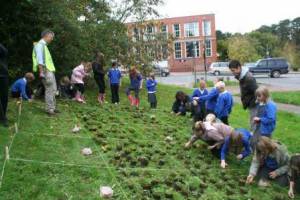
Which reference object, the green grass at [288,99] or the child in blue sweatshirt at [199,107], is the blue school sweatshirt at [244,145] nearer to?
the child in blue sweatshirt at [199,107]

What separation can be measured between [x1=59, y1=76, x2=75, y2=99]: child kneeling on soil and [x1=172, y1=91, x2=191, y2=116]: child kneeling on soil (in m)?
3.45

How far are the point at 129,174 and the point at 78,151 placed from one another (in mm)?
1405

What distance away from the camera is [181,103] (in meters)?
15.1

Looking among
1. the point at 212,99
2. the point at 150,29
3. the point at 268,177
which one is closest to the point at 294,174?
the point at 268,177

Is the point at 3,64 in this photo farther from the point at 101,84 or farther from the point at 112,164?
the point at 101,84

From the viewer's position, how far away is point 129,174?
7.48 meters

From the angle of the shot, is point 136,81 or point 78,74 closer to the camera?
point 78,74

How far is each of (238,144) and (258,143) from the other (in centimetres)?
106

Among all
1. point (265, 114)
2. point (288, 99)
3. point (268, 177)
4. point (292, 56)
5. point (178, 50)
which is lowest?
point (288, 99)

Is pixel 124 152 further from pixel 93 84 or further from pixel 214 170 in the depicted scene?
pixel 93 84

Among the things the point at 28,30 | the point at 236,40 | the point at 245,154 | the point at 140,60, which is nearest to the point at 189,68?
the point at 236,40

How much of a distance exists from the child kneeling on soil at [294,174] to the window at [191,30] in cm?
8281

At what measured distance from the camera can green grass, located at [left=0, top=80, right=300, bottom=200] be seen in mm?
6766

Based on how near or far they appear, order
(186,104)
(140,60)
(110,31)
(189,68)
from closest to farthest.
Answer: (186,104), (110,31), (140,60), (189,68)
